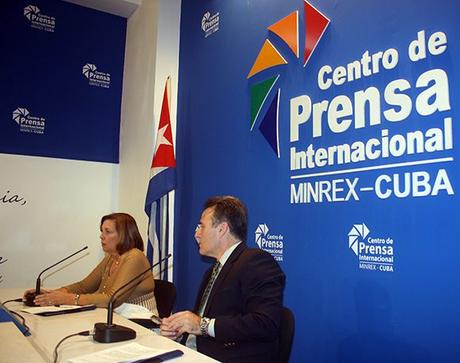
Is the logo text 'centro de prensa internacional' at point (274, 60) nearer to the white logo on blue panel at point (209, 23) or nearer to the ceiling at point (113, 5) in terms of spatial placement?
the white logo on blue panel at point (209, 23)

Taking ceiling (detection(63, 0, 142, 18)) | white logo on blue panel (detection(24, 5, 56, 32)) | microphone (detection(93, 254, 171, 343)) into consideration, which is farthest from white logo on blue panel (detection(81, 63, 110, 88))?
microphone (detection(93, 254, 171, 343))

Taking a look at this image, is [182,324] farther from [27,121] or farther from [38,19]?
[38,19]

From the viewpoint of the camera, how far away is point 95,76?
4.30 meters

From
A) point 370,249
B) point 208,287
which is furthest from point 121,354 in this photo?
point 370,249

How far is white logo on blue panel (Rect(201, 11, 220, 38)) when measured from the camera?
3260mm

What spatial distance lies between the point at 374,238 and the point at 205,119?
1.73m

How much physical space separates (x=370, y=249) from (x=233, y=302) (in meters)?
0.66

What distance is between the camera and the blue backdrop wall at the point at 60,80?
3.91 m

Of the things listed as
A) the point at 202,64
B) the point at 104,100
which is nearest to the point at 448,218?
the point at 202,64

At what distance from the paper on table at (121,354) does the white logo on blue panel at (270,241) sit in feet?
3.65

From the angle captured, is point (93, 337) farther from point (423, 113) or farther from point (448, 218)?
point (423, 113)

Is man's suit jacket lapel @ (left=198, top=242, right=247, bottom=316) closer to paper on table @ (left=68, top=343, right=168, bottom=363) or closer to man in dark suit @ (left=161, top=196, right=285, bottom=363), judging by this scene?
man in dark suit @ (left=161, top=196, right=285, bottom=363)

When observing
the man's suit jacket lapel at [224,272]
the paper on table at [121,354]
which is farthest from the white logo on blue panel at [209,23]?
the paper on table at [121,354]

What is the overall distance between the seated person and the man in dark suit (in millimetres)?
387
